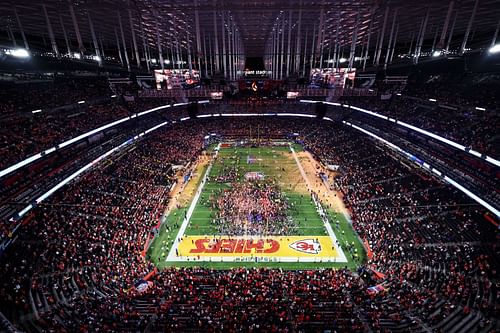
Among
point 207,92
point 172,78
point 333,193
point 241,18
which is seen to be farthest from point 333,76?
point 241,18

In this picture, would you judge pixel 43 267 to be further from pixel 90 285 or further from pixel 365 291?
pixel 365 291

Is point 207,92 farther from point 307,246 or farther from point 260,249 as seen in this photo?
point 307,246

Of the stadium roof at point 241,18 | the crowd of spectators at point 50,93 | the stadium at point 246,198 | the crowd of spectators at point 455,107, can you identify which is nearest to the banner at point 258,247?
the stadium at point 246,198

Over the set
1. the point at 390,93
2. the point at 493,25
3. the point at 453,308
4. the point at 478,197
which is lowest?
the point at 453,308

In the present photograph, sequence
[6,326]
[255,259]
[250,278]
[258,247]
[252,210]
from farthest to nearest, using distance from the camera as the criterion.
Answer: [252,210] < [258,247] < [255,259] < [250,278] < [6,326]

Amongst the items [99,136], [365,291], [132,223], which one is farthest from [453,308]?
[99,136]

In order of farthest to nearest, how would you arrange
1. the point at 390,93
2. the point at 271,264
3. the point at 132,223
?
the point at 390,93, the point at 132,223, the point at 271,264

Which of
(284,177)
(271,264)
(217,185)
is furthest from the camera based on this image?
(284,177)
